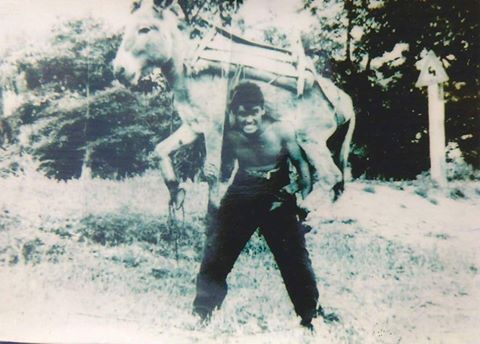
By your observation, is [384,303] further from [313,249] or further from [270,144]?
[270,144]

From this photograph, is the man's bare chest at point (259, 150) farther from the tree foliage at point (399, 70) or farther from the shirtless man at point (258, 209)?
the tree foliage at point (399, 70)

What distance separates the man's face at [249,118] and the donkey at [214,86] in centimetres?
6

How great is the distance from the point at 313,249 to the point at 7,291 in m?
1.70

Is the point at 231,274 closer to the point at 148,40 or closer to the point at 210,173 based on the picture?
the point at 210,173

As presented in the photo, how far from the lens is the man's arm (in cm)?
315

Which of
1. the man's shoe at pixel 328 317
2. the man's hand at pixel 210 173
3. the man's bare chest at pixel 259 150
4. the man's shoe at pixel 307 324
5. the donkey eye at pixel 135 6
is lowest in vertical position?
the man's shoe at pixel 307 324

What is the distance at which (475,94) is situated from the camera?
10.3ft

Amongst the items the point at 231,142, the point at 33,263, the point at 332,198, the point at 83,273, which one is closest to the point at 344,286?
the point at 332,198

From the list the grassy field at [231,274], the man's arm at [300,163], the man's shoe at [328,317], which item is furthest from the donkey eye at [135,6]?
the man's shoe at [328,317]

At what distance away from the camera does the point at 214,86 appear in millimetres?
3225

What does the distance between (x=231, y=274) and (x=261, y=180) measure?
516 mm

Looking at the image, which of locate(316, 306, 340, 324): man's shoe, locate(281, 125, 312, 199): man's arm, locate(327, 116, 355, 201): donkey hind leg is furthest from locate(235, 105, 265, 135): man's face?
locate(316, 306, 340, 324): man's shoe

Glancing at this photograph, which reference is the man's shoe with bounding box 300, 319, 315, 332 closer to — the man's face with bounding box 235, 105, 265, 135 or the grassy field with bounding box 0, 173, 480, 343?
the grassy field with bounding box 0, 173, 480, 343

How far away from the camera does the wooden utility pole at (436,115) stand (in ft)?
Answer: 10.3
